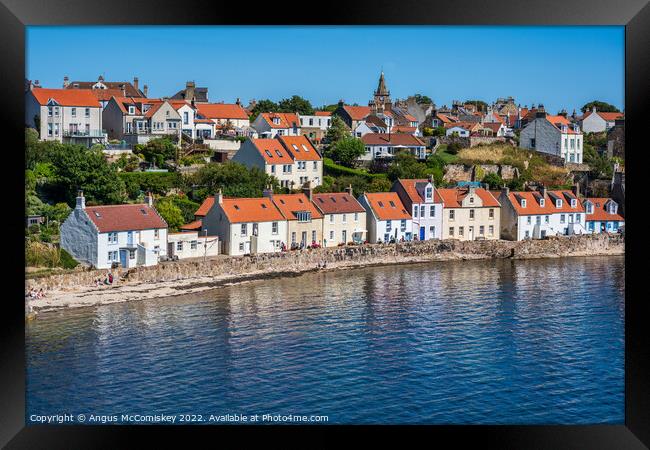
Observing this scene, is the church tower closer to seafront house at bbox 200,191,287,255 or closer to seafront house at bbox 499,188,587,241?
seafront house at bbox 499,188,587,241

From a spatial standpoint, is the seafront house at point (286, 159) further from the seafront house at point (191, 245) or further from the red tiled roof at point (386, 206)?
Answer: the seafront house at point (191, 245)

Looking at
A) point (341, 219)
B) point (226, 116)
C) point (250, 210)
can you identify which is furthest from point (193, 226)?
point (226, 116)

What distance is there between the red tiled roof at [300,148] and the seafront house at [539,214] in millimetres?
5839

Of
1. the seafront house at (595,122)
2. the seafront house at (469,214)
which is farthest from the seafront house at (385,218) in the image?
the seafront house at (595,122)

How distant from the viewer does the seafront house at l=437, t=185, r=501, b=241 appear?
25.8m

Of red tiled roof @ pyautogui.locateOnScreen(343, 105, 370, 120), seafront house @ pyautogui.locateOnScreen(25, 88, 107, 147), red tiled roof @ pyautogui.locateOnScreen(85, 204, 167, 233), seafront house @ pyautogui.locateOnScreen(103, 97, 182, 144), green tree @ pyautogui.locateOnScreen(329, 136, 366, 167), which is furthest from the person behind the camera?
red tiled roof @ pyautogui.locateOnScreen(343, 105, 370, 120)

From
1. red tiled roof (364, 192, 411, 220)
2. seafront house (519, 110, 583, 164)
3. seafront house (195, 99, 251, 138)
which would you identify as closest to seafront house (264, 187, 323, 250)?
red tiled roof (364, 192, 411, 220)

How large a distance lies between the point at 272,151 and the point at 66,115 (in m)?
5.85

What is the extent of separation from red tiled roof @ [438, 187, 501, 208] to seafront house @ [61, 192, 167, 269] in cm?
925

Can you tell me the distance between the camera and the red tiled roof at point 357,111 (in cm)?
3488

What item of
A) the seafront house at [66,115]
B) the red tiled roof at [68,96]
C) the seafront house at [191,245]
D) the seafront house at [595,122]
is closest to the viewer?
the seafront house at [191,245]

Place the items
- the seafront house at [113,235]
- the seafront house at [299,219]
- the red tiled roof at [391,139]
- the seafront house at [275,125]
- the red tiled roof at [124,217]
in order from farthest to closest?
1. the seafront house at [275,125]
2. the red tiled roof at [391,139]
3. the seafront house at [299,219]
4. the red tiled roof at [124,217]
5. the seafront house at [113,235]

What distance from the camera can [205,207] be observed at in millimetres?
22359

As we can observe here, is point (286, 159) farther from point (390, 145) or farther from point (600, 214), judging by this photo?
point (600, 214)
